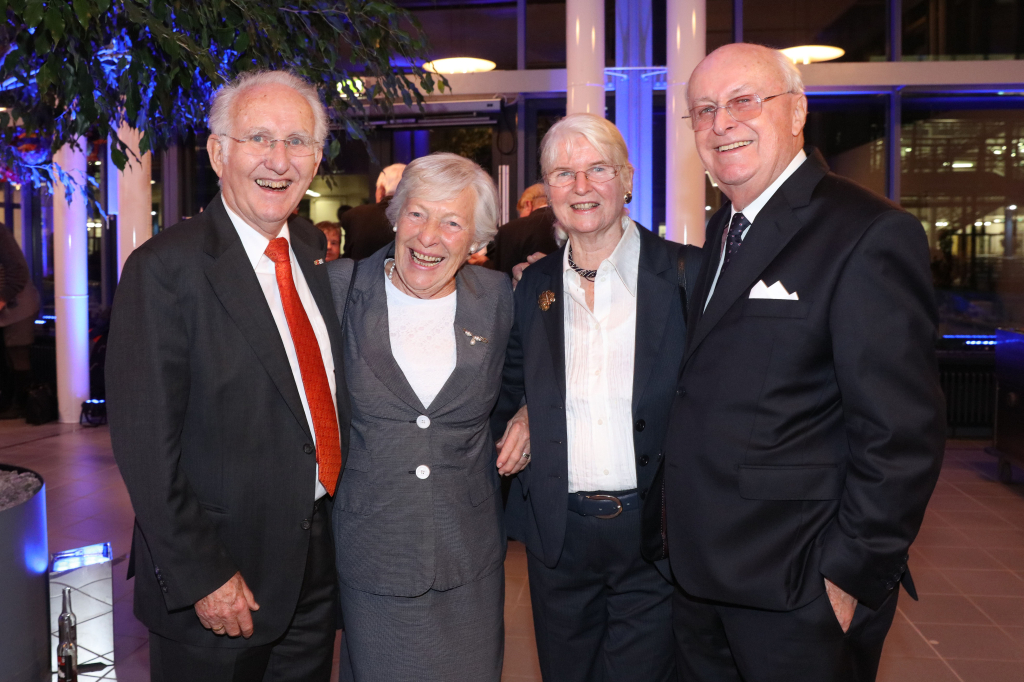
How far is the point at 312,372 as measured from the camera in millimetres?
2000

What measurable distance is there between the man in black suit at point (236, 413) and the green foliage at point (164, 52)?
29cm

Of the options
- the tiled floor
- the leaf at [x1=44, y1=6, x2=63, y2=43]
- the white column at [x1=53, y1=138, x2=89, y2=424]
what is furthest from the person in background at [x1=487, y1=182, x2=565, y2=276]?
the white column at [x1=53, y1=138, x2=89, y2=424]

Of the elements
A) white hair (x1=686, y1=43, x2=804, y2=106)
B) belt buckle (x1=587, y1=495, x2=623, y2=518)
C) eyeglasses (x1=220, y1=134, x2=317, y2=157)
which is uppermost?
white hair (x1=686, y1=43, x2=804, y2=106)

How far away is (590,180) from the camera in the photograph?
7.72 feet

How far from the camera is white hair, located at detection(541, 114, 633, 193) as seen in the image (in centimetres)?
236

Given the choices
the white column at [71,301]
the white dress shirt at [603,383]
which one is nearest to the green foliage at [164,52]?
the white dress shirt at [603,383]

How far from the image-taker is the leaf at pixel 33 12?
165cm

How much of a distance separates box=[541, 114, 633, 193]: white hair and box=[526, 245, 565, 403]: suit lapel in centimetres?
28

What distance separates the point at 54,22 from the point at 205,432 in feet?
2.90

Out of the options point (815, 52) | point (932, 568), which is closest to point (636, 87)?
point (815, 52)

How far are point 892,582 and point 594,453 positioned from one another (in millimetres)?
796

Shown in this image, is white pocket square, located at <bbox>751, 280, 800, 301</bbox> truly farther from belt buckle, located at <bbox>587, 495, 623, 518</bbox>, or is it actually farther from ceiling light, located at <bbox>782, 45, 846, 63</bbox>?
ceiling light, located at <bbox>782, 45, 846, 63</bbox>

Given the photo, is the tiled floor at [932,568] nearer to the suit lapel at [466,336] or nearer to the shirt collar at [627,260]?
the suit lapel at [466,336]

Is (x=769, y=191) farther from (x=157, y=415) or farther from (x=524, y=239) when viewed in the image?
(x=524, y=239)
